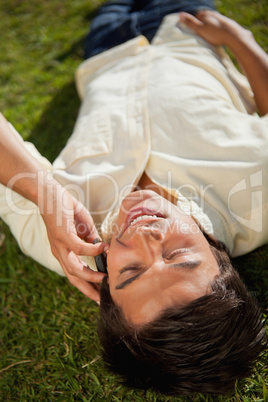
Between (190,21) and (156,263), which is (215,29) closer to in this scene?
(190,21)

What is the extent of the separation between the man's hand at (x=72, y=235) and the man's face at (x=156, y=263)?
16 centimetres

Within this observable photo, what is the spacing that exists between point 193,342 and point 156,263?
1.17 ft

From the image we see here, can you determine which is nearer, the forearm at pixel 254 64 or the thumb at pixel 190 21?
the forearm at pixel 254 64

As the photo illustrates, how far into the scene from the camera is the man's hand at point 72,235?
184cm

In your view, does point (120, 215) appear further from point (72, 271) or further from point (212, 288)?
point (212, 288)

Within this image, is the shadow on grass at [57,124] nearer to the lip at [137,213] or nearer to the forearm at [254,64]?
the forearm at [254,64]

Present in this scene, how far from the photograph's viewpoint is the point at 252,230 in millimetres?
2094

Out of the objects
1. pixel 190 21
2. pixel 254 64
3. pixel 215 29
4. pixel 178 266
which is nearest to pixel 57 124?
pixel 190 21

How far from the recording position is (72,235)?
185 centimetres

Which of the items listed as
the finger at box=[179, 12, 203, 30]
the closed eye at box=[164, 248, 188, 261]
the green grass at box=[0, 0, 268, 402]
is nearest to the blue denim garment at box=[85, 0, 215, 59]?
the finger at box=[179, 12, 203, 30]

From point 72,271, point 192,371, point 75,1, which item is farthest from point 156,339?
point 75,1

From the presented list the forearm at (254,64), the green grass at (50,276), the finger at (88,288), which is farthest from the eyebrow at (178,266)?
the forearm at (254,64)

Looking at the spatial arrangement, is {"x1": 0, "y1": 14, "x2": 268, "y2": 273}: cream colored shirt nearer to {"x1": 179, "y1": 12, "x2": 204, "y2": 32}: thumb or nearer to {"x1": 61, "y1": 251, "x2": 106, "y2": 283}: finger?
{"x1": 179, "y1": 12, "x2": 204, "y2": 32}: thumb

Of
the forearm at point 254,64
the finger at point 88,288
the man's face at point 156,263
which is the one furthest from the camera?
the forearm at point 254,64
